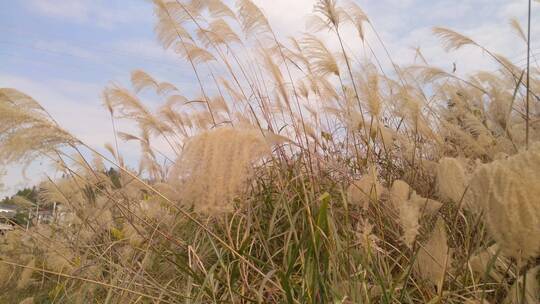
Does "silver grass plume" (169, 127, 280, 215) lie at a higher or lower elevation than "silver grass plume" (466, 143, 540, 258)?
higher

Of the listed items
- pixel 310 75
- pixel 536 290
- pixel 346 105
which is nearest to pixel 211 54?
pixel 310 75

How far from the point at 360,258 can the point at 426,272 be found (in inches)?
12.9

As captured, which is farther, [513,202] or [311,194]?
[311,194]

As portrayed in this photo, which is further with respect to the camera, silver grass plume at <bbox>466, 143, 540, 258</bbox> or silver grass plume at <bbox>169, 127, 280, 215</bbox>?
silver grass plume at <bbox>169, 127, 280, 215</bbox>

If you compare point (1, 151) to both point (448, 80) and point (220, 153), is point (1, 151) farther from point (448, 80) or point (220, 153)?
point (448, 80)

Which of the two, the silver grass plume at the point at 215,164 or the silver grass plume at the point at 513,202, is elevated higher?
the silver grass plume at the point at 215,164

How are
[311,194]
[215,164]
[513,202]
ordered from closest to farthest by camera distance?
[513,202], [215,164], [311,194]

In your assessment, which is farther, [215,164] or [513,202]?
[215,164]

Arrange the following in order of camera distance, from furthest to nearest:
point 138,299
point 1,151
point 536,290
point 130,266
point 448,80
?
point 448,80 → point 130,266 → point 138,299 → point 1,151 → point 536,290

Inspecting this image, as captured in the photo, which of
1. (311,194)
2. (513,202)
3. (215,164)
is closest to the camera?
(513,202)

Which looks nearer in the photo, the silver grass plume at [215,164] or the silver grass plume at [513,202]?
the silver grass plume at [513,202]

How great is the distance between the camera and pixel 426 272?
1.77 m

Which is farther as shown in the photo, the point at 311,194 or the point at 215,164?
the point at 311,194

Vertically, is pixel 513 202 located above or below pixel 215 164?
below
